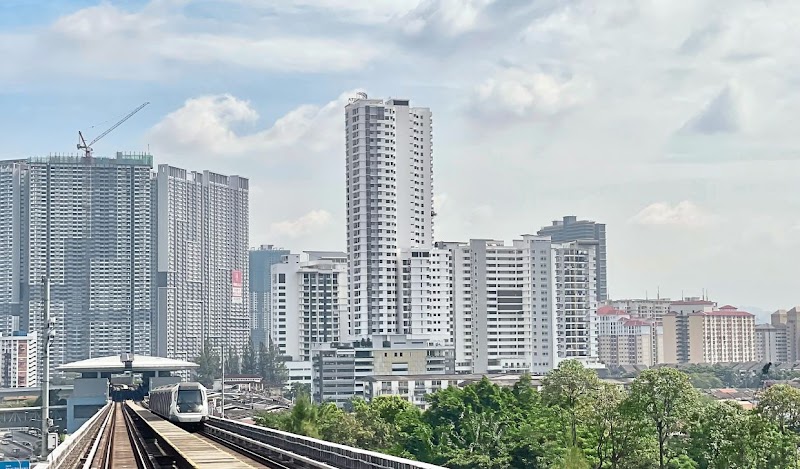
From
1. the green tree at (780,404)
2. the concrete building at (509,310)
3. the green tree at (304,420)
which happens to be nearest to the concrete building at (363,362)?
the concrete building at (509,310)

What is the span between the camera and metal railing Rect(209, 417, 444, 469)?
21.3 metres

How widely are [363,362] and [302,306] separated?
27.8 m

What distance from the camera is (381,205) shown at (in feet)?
533

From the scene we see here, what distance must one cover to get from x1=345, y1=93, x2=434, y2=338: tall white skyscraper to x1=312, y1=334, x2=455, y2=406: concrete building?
3753 millimetres

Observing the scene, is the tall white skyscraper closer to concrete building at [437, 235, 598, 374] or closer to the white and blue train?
concrete building at [437, 235, 598, 374]

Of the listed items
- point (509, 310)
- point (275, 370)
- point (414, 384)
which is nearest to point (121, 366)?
point (414, 384)

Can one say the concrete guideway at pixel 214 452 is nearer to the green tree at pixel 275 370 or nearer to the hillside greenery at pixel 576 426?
the hillside greenery at pixel 576 426

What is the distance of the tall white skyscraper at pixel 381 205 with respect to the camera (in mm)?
162500

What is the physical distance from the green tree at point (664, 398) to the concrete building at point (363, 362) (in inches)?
3925

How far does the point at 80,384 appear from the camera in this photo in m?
123

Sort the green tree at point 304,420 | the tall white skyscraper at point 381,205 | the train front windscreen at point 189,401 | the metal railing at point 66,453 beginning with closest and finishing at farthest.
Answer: the metal railing at point 66,453 < the train front windscreen at point 189,401 < the green tree at point 304,420 < the tall white skyscraper at point 381,205

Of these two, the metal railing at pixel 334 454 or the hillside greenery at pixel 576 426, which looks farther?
the hillside greenery at pixel 576 426

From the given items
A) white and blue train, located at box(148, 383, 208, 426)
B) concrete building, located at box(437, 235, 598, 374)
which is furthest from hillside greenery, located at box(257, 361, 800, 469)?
concrete building, located at box(437, 235, 598, 374)

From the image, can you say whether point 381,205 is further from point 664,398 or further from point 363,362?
point 664,398
